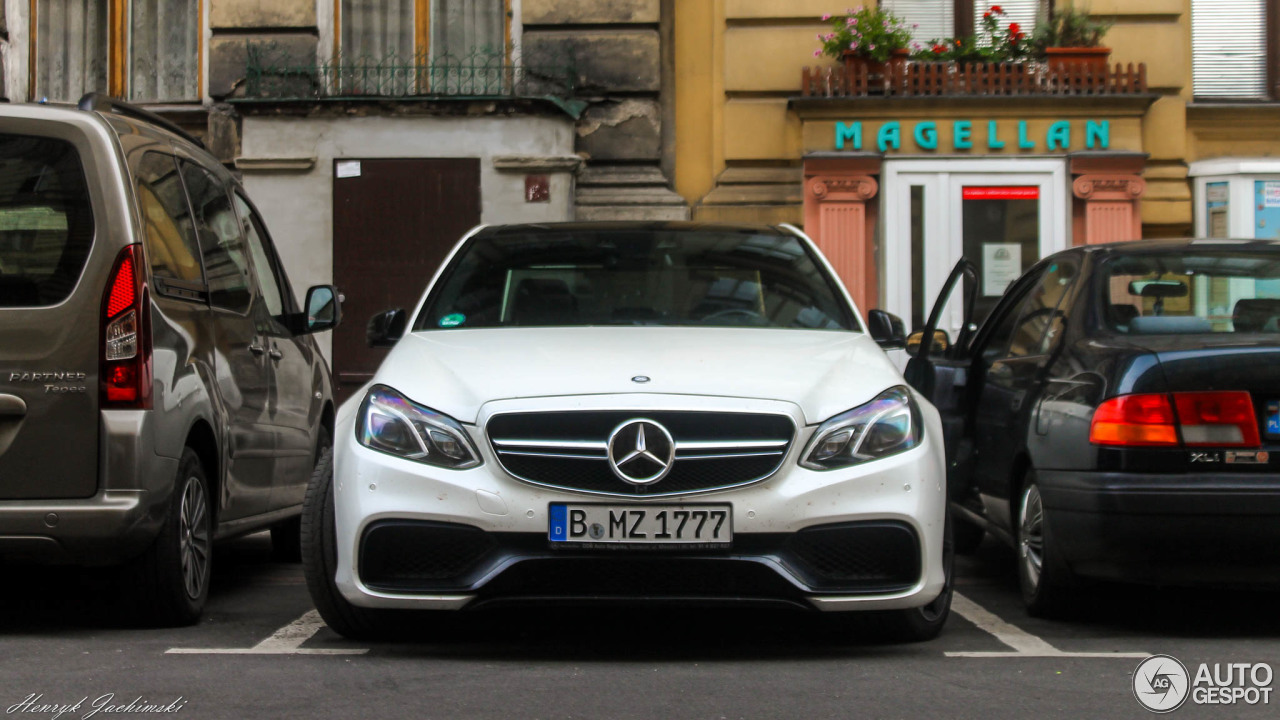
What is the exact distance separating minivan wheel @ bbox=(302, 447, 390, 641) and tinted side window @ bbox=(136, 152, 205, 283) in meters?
1.03

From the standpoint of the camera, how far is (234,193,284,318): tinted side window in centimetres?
748

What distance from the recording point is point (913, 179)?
1477 centimetres

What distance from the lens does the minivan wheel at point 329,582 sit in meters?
5.31

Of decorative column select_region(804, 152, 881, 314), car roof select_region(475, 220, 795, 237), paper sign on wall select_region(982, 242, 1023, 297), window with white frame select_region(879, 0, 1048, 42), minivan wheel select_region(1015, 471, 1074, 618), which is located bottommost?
minivan wheel select_region(1015, 471, 1074, 618)

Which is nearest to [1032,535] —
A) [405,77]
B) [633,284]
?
[633,284]

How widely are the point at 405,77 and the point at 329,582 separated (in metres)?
10.8

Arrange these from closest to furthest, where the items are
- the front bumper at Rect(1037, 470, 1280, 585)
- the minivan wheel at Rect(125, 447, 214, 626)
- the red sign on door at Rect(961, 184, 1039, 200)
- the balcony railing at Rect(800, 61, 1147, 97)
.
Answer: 1. the front bumper at Rect(1037, 470, 1280, 585)
2. the minivan wheel at Rect(125, 447, 214, 626)
3. the balcony railing at Rect(800, 61, 1147, 97)
4. the red sign on door at Rect(961, 184, 1039, 200)

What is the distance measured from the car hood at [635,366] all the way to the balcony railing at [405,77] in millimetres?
9285

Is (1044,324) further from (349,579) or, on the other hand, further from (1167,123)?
(1167,123)

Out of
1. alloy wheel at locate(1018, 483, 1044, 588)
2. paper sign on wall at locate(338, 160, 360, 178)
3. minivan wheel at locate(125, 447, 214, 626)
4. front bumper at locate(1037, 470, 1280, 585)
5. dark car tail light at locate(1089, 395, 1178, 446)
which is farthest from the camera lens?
paper sign on wall at locate(338, 160, 360, 178)

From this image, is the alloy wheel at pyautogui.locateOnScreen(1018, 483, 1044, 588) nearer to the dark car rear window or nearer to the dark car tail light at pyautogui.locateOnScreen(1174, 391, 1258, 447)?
the dark car tail light at pyautogui.locateOnScreen(1174, 391, 1258, 447)

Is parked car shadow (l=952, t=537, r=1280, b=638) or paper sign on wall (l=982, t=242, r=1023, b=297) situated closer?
parked car shadow (l=952, t=537, r=1280, b=638)

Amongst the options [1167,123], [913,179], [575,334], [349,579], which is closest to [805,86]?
[913,179]
